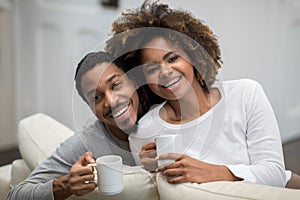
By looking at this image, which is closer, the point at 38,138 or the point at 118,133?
the point at 118,133

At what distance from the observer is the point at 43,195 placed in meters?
1.00

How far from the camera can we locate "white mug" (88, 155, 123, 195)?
0.86 metres

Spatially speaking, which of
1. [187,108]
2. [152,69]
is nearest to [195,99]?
[187,108]

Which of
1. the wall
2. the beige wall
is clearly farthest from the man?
the beige wall

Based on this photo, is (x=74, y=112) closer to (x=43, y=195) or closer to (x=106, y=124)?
(x=106, y=124)

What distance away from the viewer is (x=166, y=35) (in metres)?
0.94

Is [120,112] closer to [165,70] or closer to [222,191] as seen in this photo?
[165,70]

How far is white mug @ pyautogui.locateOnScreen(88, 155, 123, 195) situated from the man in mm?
25

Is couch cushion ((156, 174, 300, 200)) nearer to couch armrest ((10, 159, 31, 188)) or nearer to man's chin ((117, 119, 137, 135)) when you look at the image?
man's chin ((117, 119, 137, 135))

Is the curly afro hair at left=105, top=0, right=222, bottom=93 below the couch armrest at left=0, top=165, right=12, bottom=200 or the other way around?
the other way around

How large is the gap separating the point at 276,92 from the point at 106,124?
1.68 metres

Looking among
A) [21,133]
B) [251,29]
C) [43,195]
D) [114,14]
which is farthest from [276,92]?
[43,195]

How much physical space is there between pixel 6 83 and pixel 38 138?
66.8 inches

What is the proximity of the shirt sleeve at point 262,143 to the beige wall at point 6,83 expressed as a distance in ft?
6.96
